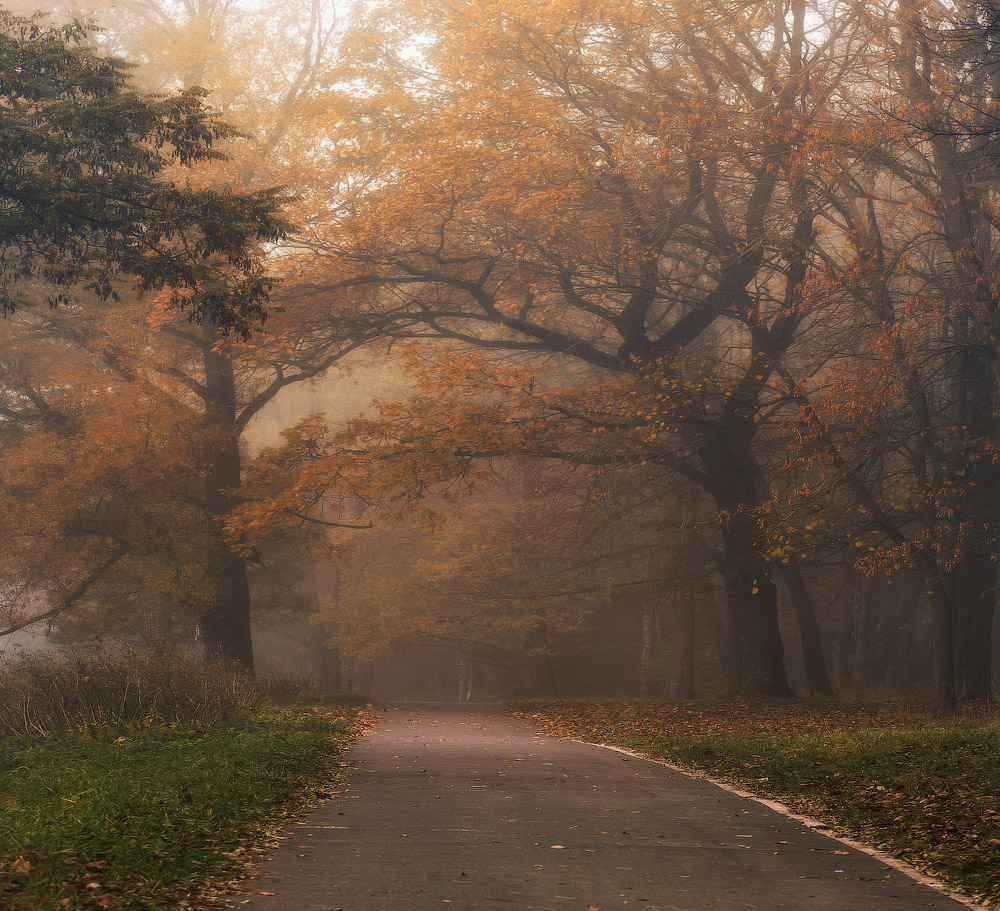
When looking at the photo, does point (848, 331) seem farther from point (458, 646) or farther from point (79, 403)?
point (458, 646)

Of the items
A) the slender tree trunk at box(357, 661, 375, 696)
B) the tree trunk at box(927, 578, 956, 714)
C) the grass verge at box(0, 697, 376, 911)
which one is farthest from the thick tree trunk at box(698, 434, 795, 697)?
the slender tree trunk at box(357, 661, 375, 696)

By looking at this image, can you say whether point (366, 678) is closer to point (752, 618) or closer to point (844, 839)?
point (752, 618)

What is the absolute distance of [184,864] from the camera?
5531mm

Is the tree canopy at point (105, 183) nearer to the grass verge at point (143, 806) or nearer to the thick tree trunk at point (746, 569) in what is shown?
the grass verge at point (143, 806)

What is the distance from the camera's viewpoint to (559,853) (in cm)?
643

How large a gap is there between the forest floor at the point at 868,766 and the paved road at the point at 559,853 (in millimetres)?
486

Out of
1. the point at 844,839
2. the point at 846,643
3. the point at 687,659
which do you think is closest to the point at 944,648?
the point at 844,839

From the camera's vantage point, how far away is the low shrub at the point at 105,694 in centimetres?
1246

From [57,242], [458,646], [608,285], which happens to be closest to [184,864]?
[57,242]

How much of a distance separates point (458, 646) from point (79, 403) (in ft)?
72.2

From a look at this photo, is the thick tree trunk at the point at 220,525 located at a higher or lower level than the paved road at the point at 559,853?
higher

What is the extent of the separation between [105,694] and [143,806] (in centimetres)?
681

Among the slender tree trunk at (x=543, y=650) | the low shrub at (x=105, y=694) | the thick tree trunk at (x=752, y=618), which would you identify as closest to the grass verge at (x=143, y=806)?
the low shrub at (x=105, y=694)

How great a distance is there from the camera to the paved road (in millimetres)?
5289
